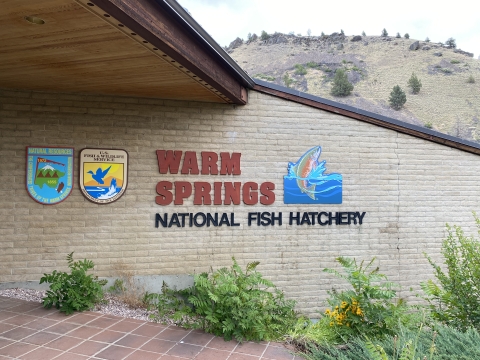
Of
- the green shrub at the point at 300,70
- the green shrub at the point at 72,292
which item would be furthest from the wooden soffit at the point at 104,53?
the green shrub at the point at 300,70

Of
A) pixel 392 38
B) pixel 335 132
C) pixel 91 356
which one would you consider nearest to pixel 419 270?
pixel 335 132

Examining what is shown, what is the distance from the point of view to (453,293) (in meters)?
4.01

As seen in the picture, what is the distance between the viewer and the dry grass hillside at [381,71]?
3222 cm

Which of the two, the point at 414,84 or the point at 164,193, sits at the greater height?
the point at 414,84

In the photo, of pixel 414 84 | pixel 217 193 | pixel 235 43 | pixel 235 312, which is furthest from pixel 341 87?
A: pixel 235 312

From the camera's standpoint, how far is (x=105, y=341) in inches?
161

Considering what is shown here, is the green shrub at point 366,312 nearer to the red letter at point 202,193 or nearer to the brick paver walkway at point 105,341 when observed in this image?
the brick paver walkway at point 105,341

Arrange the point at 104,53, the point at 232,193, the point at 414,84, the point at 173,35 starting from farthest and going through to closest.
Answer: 1. the point at 414,84
2. the point at 232,193
3. the point at 104,53
4. the point at 173,35

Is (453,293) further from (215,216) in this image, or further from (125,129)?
(125,129)

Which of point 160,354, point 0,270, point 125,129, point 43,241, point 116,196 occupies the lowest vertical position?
point 160,354

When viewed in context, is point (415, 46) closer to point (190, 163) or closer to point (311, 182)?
point (311, 182)

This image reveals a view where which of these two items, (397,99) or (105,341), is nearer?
(105,341)

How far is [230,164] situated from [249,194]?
633mm

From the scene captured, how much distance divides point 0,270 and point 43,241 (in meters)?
0.74
